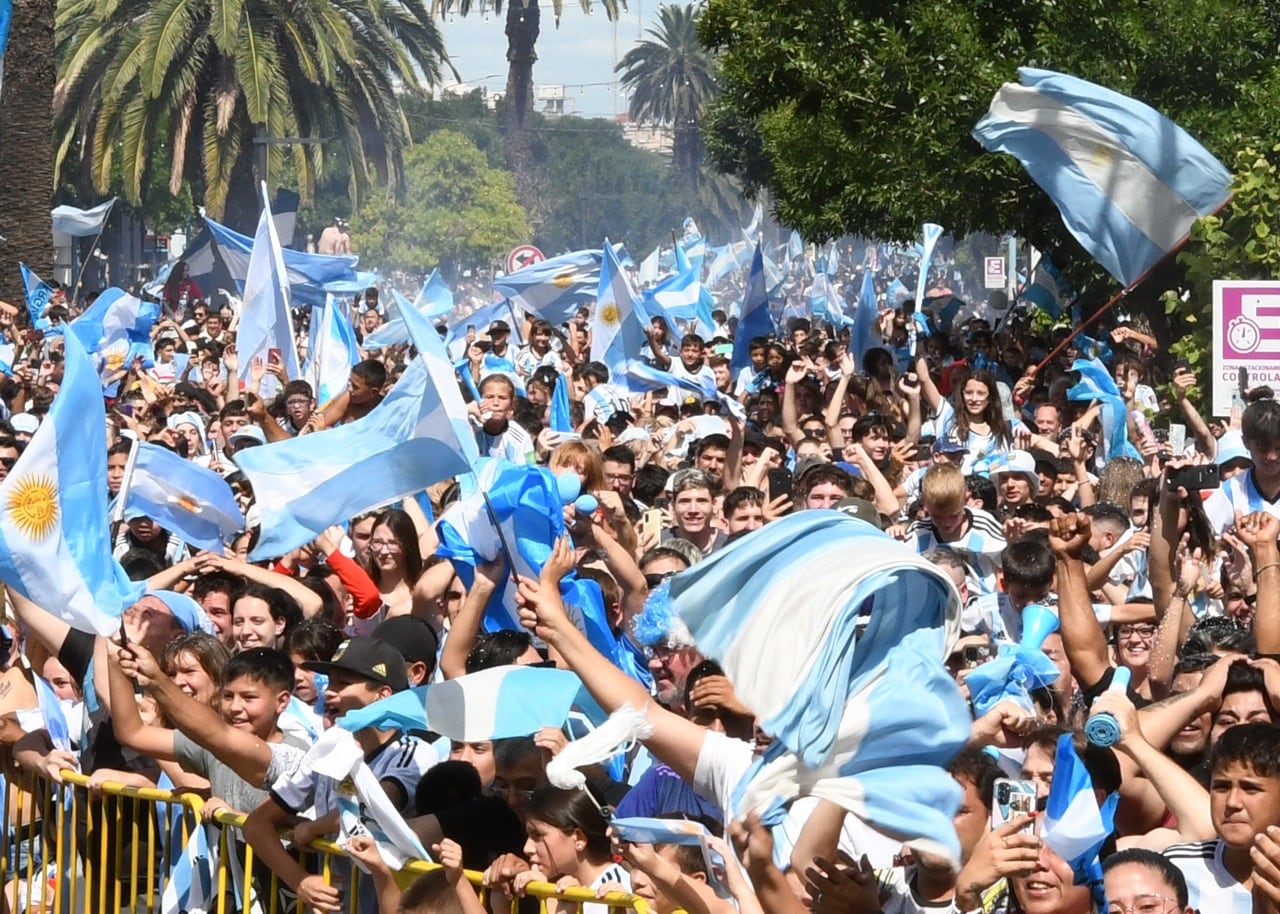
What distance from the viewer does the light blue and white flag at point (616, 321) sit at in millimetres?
15812

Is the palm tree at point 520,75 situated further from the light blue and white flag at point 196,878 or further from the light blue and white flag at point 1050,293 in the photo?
the light blue and white flag at point 196,878

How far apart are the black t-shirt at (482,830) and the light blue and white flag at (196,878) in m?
0.79

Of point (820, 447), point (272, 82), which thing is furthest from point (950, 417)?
point (272, 82)

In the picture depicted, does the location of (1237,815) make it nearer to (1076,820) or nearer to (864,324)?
(1076,820)

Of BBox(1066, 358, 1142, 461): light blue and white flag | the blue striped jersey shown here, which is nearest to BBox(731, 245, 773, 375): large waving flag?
BBox(1066, 358, 1142, 461): light blue and white flag

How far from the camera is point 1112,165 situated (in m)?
Answer: 12.2

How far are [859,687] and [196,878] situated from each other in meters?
2.33

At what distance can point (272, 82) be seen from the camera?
3828 centimetres

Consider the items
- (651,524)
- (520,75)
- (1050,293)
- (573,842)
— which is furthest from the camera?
(520,75)

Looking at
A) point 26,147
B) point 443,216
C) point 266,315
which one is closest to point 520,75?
point 443,216

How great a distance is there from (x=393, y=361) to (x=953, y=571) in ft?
46.7

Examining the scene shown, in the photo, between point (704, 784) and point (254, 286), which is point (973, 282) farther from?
point (704, 784)

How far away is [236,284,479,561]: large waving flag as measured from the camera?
6.45 metres

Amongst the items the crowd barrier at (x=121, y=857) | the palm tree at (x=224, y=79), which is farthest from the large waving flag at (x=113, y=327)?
the palm tree at (x=224, y=79)
